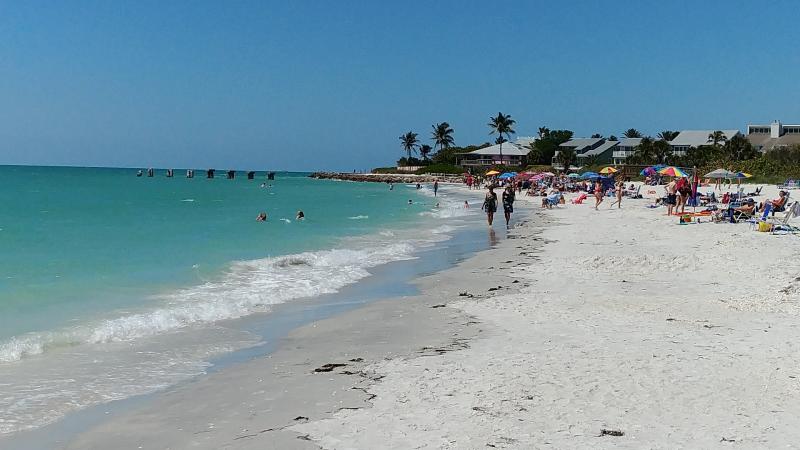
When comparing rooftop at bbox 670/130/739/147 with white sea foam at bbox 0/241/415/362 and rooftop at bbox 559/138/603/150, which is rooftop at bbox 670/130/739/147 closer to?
rooftop at bbox 559/138/603/150

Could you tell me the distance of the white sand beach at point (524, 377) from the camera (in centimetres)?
536

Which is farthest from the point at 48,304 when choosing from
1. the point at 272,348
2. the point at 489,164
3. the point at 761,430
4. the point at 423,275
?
the point at 489,164

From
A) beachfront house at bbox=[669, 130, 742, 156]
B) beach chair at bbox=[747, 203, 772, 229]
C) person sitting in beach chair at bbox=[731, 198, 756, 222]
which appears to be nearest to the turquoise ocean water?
beach chair at bbox=[747, 203, 772, 229]

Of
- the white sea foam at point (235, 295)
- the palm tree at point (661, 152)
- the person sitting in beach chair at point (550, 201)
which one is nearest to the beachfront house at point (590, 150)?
the palm tree at point (661, 152)

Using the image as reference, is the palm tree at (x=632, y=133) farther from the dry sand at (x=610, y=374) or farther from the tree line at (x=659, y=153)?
the dry sand at (x=610, y=374)

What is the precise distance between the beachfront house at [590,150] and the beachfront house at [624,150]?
116 centimetres

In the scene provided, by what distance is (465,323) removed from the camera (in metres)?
9.62

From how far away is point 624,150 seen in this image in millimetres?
98438

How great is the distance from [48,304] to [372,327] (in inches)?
250

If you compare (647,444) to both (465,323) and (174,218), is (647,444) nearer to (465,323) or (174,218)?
(465,323)

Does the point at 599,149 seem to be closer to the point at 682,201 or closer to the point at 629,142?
the point at 629,142

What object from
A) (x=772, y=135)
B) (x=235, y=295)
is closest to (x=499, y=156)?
(x=772, y=135)

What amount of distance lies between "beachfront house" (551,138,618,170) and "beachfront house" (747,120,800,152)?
1865 cm

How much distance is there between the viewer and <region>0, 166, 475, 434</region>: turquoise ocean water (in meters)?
7.58
